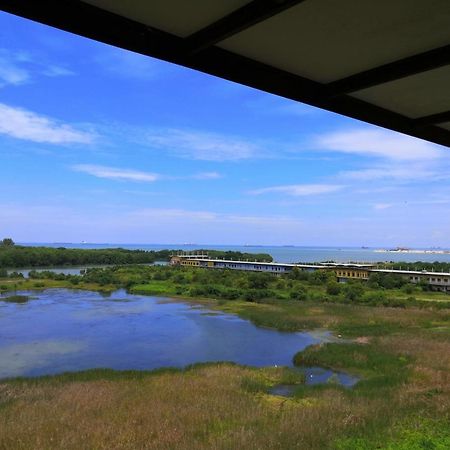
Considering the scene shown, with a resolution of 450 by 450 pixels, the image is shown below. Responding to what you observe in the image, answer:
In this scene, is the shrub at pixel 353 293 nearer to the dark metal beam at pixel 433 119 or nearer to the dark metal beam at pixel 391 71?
the dark metal beam at pixel 433 119

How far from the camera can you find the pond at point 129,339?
22688 millimetres

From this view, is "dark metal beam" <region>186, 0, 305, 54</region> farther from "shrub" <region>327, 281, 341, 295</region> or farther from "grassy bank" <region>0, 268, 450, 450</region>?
"shrub" <region>327, 281, 341, 295</region>

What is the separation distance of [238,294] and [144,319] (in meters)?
18.3

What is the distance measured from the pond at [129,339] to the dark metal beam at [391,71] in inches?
661

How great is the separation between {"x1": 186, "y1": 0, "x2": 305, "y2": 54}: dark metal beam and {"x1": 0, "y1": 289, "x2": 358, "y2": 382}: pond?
58.2ft

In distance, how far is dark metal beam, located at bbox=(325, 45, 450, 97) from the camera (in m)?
3.33

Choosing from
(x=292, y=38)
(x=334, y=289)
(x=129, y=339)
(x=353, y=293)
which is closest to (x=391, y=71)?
(x=292, y=38)

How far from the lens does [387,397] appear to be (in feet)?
48.1

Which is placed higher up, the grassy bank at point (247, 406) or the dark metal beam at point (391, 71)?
the dark metal beam at point (391, 71)

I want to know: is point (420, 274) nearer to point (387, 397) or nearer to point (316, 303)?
point (316, 303)

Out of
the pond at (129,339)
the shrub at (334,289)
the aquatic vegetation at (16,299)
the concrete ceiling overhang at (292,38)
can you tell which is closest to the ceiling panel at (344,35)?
the concrete ceiling overhang at (292,38)

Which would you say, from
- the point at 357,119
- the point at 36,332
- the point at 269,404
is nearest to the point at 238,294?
the point at 36,332

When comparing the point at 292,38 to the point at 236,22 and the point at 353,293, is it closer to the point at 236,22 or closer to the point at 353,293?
the point at 236,22

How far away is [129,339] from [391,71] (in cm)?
2739
